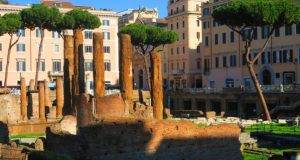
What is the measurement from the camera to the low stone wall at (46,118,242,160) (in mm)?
18672

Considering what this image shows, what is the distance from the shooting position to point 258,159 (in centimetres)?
2330

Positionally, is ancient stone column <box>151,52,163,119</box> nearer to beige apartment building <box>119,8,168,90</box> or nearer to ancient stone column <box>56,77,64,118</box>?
ancient stone column <box>56,77,64,118</box>

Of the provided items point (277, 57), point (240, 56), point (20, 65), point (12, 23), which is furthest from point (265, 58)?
point (20, 65)

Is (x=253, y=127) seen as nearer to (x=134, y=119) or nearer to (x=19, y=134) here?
(x=19, y=134)

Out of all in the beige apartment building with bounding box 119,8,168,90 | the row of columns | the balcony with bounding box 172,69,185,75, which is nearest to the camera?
the row of columns

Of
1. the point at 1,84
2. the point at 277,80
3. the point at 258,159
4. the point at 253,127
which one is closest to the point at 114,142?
the point at 258,159

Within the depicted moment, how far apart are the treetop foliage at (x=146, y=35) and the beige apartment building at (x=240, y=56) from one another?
571 cm

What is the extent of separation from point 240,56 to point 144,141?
4214cm

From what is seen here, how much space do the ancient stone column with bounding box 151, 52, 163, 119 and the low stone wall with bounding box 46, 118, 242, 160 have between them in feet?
14.4

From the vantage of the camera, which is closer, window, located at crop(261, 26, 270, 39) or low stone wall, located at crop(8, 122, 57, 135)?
low stone wall, located at crop(8, 122, 57, 135)

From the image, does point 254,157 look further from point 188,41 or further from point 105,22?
point 105,22

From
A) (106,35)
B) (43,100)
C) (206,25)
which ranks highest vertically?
(206,25)

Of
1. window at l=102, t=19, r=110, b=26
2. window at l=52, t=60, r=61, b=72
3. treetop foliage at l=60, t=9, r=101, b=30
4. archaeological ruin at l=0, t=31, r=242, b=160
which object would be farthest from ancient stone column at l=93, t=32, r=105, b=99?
window at l=102, t=19, r=110, b=26

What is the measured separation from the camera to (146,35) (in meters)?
59.5
